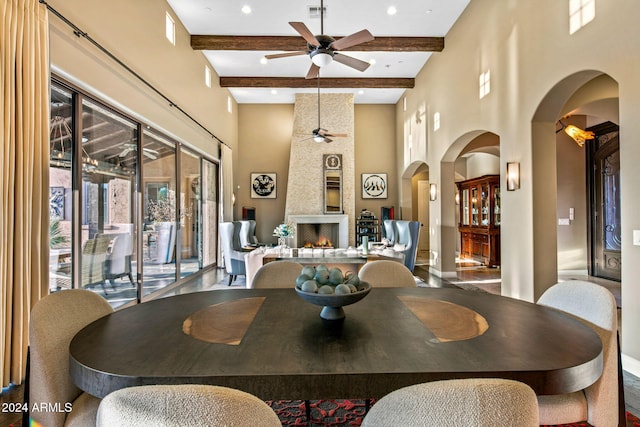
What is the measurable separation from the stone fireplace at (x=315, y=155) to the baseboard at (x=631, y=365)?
22.1 ft

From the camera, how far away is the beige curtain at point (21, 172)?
226cm

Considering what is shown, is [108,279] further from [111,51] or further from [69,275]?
[111,51]

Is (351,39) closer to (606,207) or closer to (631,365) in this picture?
(631,365)

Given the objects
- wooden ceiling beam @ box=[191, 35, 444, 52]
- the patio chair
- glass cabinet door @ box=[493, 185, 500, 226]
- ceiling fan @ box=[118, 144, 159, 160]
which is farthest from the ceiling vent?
glass cabinet door @ box=[493, 185, 500, 226]

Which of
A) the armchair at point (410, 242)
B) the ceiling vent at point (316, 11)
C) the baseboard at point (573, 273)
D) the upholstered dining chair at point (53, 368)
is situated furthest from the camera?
the baseboard at point (573, 273)

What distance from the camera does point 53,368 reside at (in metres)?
1.23

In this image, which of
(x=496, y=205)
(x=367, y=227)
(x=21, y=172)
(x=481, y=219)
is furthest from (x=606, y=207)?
(x=21, y=172)

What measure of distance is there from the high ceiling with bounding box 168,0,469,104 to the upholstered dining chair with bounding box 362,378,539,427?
5.66 metres

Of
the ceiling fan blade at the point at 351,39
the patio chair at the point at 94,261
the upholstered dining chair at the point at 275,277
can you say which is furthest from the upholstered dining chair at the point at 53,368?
the ceiling fan blade at the point at 351,39

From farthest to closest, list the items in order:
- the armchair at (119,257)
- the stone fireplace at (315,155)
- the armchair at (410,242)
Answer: the stone fireplace at (315,155)
the armchair at (410,242)
the armchair at (119,257)

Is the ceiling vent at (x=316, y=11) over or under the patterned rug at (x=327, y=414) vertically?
over

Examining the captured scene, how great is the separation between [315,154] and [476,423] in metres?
8.81

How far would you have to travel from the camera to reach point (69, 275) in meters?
3.25

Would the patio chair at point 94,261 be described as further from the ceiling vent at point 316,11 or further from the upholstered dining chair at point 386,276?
the ceiling vent at point 316,11
